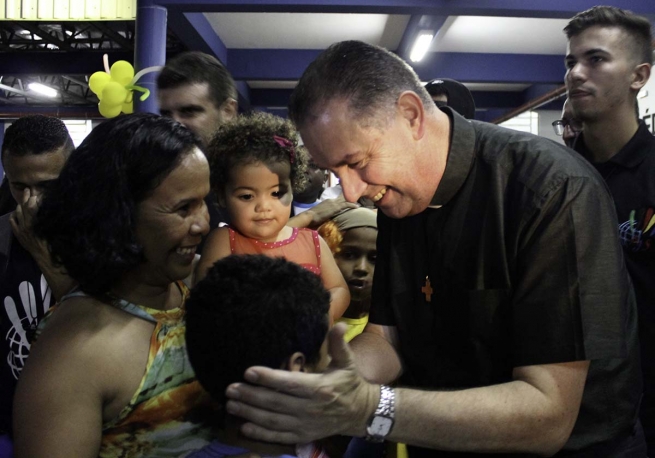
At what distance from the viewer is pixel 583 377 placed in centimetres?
139

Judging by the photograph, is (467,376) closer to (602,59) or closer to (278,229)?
(278,229)

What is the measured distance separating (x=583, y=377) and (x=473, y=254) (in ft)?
1.32

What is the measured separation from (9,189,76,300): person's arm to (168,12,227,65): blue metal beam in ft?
21.0

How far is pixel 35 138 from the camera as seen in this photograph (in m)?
2.42

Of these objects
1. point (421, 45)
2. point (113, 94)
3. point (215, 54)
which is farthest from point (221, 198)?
point (215, 54)

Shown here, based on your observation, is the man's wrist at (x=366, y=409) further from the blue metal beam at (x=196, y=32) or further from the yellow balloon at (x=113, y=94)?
the blue metal beam at (x=196, y=32)

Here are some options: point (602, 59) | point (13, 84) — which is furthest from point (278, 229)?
point (13, 84)

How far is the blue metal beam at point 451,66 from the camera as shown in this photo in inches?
452

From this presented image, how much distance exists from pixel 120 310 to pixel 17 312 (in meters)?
0.97

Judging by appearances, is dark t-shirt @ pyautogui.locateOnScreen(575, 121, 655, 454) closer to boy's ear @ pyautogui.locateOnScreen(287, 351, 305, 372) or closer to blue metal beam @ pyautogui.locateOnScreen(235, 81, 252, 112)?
boy's ear @ pyautogui.locateOnScreen(287, 351, 305, 372)

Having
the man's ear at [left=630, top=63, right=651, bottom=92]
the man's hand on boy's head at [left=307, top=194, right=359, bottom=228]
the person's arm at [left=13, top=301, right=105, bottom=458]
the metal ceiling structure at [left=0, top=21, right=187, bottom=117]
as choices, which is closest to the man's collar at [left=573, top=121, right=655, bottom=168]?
the man's ear at [left=630, top=63, right=651, bottom=92]

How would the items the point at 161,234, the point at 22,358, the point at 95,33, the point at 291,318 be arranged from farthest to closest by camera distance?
the point at 95,33 < the point at 22,358 < the point at 161,234 < the point at 291,318

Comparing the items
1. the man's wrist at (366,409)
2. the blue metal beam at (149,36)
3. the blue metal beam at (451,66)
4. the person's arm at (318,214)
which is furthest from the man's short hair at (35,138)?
the blue metal beam at (451,66)

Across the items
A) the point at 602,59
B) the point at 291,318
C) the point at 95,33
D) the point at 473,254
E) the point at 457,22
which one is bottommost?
the point at 291,318
